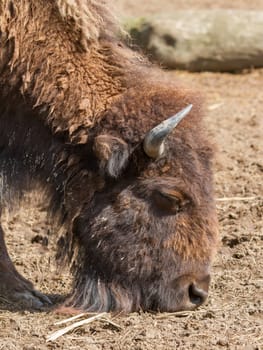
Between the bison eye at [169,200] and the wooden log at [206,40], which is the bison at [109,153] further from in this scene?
the wooden log at [206,40]

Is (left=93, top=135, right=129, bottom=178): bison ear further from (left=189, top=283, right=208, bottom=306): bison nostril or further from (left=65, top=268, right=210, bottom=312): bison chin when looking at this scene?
(left=189, top=283, right=208, bottom=306): bison nostril

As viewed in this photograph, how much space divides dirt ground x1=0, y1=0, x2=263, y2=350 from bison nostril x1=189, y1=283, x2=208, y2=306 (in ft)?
0.20

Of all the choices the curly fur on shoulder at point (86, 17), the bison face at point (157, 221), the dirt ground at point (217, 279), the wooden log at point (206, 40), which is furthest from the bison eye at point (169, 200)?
the wooden log at point (206, 40)

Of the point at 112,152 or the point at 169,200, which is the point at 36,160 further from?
the point at 169,200

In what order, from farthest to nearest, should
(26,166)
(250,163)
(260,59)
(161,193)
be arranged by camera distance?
1. (260,59)
2. (250,163)
3. (26,166)
4. (161,193)

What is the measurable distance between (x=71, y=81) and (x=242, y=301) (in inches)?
66.1

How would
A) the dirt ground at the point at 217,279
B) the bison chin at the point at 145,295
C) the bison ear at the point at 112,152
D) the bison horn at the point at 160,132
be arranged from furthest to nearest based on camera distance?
the bison chin at the point at 145,295
the bison ear at the point at 112,152
the bison horn at the point at 160,132
the dirt ground at the point at 217,279

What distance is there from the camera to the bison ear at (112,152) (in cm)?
534

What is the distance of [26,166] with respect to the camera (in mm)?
5742

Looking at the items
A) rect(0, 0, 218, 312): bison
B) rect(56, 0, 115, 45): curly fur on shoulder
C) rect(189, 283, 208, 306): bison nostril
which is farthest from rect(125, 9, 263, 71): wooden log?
rect(189, 283, 208, 306): bison nostril

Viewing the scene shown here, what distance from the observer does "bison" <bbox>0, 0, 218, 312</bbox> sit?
17.7 feet

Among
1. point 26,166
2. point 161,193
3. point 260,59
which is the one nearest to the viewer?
point 161,193

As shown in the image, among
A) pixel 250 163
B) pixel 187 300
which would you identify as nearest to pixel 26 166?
pixel 187 300

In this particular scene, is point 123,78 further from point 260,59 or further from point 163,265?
point 260,59
